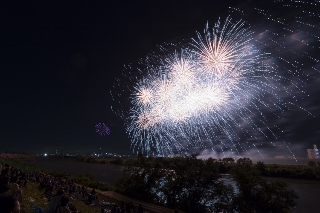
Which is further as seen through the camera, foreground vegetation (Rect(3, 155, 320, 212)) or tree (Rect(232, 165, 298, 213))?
foreground vegetation (Rect(3, 155, 320, 212))

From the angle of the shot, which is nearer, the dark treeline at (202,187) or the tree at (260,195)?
the tree at (260,195)

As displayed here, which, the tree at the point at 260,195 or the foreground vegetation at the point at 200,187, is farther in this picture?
the foreground vegetation at the point at 200,187

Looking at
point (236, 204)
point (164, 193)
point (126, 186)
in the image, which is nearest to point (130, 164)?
point (126, 186)

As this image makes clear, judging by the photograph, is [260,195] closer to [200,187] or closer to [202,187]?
[202,187]

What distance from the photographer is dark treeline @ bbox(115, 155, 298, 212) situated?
85.9 feet

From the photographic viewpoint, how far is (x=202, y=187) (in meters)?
28.6

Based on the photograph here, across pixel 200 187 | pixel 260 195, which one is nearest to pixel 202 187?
pixel 200 187

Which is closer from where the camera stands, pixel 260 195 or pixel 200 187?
pixel 260 195

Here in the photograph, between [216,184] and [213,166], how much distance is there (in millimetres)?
1921

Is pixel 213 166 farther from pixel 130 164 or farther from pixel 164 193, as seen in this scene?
pixel 130 164

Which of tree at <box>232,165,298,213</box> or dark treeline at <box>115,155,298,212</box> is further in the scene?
dark treeline at <box>115,155,298,212</box>

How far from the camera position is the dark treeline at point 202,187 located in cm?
2617

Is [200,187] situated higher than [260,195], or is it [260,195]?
[200,187]

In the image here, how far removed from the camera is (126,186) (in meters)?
34.1
